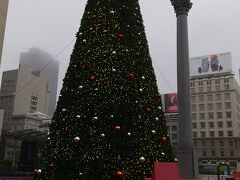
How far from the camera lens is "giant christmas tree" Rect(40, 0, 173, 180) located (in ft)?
24.6

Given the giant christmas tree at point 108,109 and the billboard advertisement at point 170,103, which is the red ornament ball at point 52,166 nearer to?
the giant christmas tree at point 108,109

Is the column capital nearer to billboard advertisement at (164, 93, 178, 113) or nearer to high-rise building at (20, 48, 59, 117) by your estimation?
billboard advertisement at (164, 93, 178, 113)

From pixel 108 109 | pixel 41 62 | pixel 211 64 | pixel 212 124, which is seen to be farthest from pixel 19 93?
pixel 108 109

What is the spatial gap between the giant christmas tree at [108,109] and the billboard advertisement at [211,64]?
8150cm

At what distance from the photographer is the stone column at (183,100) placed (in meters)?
21.7

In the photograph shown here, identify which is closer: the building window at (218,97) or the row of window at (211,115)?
the row of window at (211,115)

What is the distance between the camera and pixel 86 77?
8227mm

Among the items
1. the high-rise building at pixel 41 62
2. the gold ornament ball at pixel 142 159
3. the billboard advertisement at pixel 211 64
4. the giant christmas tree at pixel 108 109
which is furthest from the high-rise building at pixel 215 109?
the high-rise building at pixel 41 62

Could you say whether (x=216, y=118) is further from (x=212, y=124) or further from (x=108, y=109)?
(x=108, y=109)

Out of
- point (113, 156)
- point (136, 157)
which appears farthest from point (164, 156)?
point (113, 156)

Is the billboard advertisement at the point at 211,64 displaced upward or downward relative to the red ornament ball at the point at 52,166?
upward

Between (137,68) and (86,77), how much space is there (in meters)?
1.41

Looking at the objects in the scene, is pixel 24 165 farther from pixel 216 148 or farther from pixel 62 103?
pixel 216 148

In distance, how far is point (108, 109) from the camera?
7898 mm
